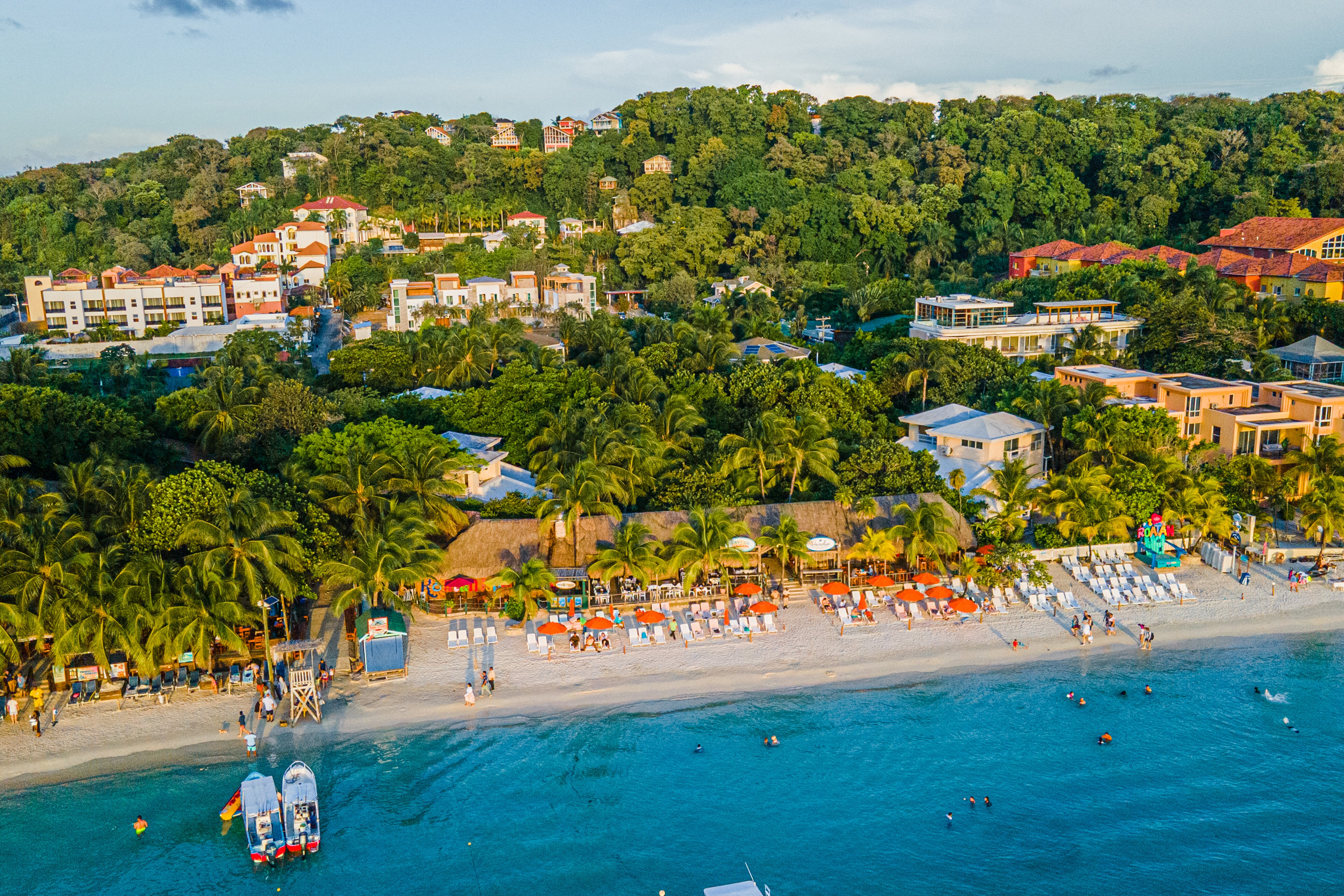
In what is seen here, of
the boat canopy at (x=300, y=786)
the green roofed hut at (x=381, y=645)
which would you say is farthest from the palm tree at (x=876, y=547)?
the boat canopy at (x=300, y=786)

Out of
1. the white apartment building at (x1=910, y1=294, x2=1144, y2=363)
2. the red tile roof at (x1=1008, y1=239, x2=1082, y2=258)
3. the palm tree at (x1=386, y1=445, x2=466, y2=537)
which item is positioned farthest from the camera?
the red tile roof at (x1=1008, y1=239, x2=1082, y2=258)

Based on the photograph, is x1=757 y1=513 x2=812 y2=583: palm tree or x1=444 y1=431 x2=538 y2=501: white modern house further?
x1=444 y1=431 x2=538 y2=501: white modern house

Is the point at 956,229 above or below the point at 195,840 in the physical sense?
above

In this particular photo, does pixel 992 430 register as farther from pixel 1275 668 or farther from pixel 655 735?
pixel 655 735

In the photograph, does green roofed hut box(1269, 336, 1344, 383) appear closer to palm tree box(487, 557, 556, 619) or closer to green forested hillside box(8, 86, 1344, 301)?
green forested hillside box(8, 86, 1344, 301)

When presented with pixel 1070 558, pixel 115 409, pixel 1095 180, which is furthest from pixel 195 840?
pixel 1095 180

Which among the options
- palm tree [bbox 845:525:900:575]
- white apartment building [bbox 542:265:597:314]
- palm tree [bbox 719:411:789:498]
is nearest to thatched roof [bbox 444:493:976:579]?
palm tree [bbox 845:525:900:575]

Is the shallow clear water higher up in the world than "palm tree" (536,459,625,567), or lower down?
lower down
